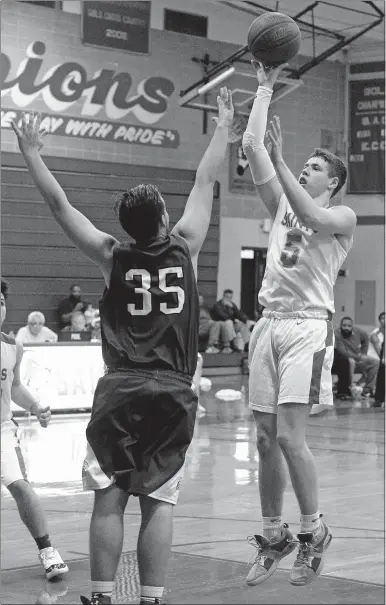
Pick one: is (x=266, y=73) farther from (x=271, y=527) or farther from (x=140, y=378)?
(x=271, y=527)

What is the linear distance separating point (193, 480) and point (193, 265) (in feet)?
20.0

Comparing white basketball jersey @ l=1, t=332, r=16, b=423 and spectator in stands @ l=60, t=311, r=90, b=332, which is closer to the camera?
white basketball jersey @ l=1, t=332, r=16, b=423

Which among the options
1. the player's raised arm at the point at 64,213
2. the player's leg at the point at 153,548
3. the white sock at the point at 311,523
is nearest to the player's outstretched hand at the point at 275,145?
the player's raised arm at the point at 64,213

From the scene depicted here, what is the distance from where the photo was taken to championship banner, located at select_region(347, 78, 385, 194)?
25.3 meters

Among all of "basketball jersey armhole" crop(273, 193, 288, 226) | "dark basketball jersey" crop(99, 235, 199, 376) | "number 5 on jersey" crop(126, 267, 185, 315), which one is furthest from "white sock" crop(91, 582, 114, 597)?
"basketball jersey armhole" crop(273, 193, 288, 226)

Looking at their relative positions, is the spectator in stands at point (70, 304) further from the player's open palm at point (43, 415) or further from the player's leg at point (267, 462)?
the player's leg at point (267, 462)

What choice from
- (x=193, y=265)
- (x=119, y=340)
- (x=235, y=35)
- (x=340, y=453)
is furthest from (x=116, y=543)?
(x=235, y=35)

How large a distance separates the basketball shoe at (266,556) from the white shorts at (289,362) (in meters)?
0.66

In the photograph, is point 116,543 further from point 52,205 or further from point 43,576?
point 43,576

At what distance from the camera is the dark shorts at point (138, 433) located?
4207 millimetres

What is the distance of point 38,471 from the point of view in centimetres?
1047

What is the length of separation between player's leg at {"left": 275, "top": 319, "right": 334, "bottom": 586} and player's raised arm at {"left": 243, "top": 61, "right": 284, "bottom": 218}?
2.49 ft

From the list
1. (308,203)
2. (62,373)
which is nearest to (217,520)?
(308,203)

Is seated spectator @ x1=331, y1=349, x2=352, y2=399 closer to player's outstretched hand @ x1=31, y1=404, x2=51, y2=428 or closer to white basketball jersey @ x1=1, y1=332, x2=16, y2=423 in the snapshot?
white basketball jersey @ x1=1, y1=332, x2=16, y2=423
